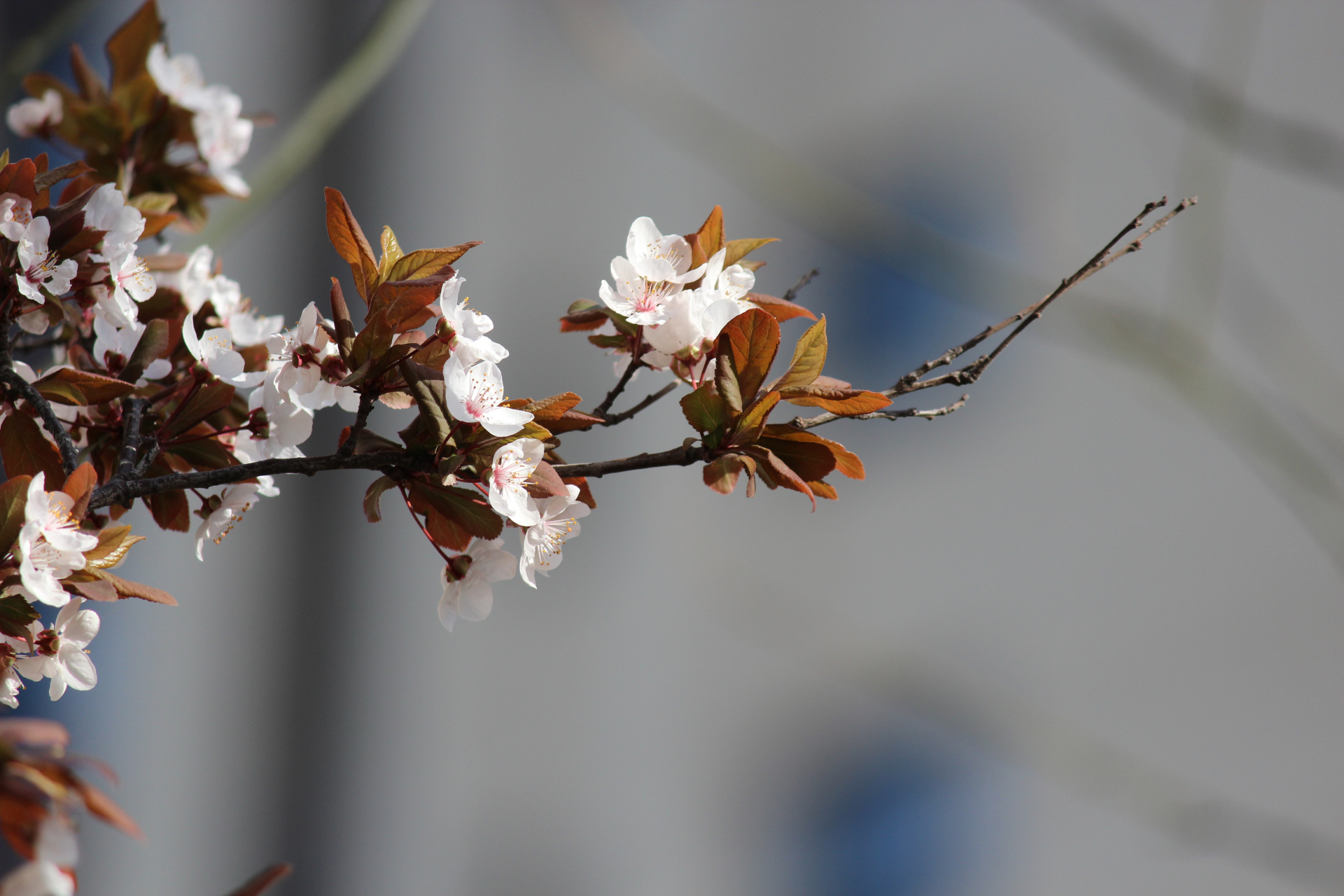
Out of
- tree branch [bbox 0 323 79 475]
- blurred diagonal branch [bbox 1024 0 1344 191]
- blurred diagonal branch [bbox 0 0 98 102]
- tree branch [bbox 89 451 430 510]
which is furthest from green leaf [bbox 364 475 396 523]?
blurred diagonal branch [bbox 1024 0 1344 191]

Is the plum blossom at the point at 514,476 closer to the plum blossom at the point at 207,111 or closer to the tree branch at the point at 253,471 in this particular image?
the tree branch at the point at 253,471

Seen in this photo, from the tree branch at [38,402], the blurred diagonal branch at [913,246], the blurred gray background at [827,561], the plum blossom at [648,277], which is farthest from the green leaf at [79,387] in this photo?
the blurred gray background at [827,561]

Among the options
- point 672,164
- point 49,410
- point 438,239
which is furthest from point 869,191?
point 49,410

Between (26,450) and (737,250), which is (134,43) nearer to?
(26,450)

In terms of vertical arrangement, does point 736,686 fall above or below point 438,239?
below

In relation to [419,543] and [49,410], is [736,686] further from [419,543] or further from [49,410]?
[49,410]

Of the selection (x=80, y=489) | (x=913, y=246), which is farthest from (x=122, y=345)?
(x=913, y=246)
